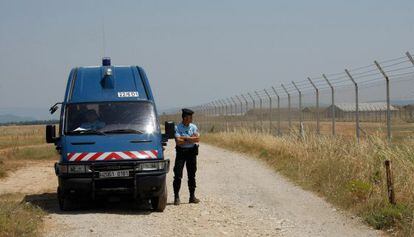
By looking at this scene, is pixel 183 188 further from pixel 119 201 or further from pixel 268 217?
pixel 268 217

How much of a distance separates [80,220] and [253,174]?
25.5 ft

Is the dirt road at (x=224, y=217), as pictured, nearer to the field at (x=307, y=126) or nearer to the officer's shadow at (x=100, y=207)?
the officer's shadow at (x=100, y=207)

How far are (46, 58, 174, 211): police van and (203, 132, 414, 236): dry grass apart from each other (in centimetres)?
325

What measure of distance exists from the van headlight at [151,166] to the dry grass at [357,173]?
3064 mm

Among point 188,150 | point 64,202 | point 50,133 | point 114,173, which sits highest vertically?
point 50,133

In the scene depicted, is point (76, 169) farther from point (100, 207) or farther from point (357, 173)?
A: point (357, 173)

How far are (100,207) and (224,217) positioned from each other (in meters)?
2.63

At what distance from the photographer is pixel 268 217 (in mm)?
10383

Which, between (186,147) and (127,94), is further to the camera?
(127,94)

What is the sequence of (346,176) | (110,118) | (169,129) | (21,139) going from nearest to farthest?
1. (169,129)
2. (110,118)
3. (346,176)
4. (21,139)

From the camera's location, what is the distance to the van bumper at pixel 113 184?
1076 centimetres

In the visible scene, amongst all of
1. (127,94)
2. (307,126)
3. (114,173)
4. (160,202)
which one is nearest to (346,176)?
(160,202)

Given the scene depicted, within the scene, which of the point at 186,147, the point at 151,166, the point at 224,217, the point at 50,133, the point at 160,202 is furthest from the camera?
the point at 186,147

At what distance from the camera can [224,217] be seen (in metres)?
10.4
